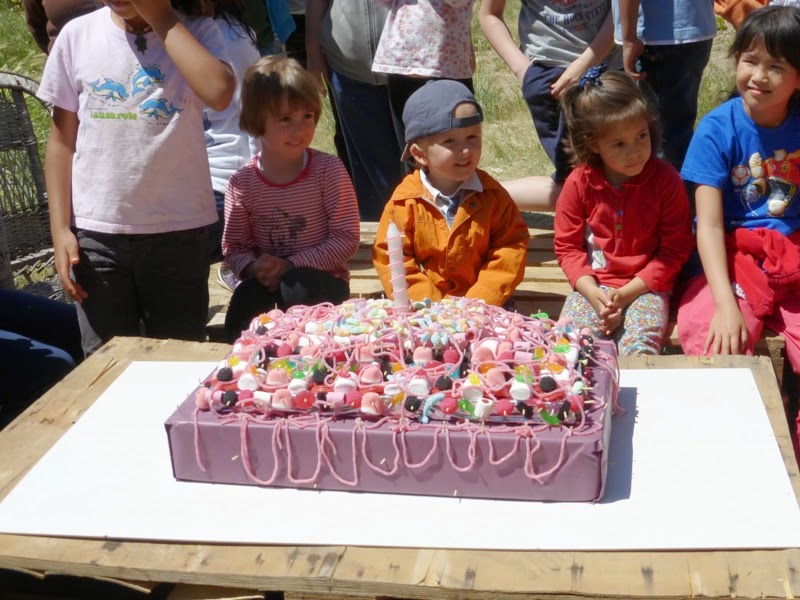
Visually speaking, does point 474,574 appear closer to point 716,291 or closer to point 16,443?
point 16,443

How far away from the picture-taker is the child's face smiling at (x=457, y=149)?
122 inches

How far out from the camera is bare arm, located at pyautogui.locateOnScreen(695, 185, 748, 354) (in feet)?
9.64

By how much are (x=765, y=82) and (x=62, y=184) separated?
2.10 metres

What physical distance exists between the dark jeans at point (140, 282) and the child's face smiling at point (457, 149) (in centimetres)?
74

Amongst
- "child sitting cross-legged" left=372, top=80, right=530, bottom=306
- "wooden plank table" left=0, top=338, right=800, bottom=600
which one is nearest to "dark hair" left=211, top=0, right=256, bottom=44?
"child sitting cross-legged" left=372, top=80, right=530, bottom=306

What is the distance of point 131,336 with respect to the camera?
3268 millimetres

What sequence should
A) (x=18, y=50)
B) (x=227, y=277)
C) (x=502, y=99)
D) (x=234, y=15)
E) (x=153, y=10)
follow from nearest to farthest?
(x=153, y=10)
(x=234, y=15)
(x=227, y=277)
(x=502, y=99)
(x=18, y=50)

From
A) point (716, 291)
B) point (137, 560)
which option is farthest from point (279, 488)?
point (716, 291)

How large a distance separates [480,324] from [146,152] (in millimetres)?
1286

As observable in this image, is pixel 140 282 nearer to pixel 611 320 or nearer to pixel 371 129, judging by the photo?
pixel 611 320

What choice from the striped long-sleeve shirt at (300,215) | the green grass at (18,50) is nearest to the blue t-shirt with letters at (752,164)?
the striped long-sleeve shirt at (300,215)

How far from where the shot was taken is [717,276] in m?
3.04

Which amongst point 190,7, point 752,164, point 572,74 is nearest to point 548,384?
point 752,164

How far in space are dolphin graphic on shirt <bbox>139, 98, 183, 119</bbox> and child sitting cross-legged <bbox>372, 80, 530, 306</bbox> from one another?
0.70 meters
